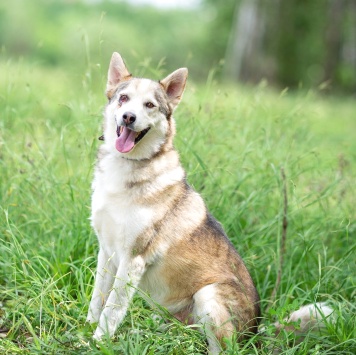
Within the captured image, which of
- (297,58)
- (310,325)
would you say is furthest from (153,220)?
(297,58)

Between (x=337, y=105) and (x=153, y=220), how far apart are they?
12.9 meters

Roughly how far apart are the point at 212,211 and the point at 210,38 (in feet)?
95.8

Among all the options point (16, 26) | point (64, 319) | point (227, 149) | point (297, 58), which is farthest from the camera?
point (16, 26)

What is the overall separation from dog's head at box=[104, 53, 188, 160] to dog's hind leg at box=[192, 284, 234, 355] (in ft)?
3.18

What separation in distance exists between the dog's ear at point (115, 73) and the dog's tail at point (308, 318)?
6.28ft

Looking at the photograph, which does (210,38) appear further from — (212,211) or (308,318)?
(308,318)

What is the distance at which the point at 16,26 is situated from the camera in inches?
2201

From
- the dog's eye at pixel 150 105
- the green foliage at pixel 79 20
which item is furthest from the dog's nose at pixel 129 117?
the green foliage at pixel 79 20

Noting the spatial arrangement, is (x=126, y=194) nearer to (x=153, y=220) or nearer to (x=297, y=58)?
(x=153, y=220)

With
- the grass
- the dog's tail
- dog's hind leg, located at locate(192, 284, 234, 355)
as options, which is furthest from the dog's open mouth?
the dog's tail

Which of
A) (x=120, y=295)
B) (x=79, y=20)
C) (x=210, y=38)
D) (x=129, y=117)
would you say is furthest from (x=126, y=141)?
(x=79, y=20)

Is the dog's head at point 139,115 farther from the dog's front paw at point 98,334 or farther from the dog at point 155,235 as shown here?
the dog's front paw at point 98,334

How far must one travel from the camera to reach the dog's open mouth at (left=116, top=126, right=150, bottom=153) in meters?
4.03

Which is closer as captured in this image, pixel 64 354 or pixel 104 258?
pixel 64 354
